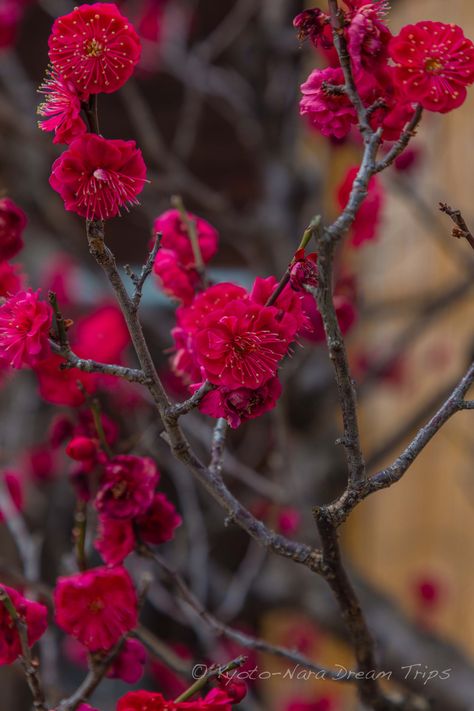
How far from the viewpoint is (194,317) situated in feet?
1.80

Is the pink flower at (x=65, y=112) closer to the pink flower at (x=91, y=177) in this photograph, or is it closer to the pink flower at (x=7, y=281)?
the pink flower at (x=91, y=177)

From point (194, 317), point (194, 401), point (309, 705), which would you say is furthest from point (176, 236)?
point (309, 705)

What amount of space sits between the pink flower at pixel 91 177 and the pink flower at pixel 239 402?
117 mm

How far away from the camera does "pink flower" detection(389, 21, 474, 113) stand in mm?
482

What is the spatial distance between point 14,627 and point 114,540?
10 centimetres

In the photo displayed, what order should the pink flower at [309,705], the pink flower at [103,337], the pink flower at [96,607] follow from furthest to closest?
the pink flower at [309,705]
the pink flower at [103,337]
the pink flower at [96,607]

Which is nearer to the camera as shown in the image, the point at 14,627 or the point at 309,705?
the point at 14,627

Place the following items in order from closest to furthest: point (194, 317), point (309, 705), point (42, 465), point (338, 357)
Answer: point (338, 357) < point (194, 317) < point (42, 465) < point (309, 705)

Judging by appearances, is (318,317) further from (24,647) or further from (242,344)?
(24,647)

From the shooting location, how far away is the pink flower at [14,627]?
52 cm

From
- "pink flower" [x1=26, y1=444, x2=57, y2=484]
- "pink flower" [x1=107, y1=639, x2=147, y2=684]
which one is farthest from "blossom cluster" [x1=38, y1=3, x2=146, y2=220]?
"pink flower" [x1=26, y1=444, x2=57, y2=484]

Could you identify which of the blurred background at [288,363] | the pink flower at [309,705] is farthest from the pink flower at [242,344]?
the pink flower at [309,705]

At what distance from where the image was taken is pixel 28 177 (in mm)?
1606

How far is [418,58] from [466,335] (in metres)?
1.39
